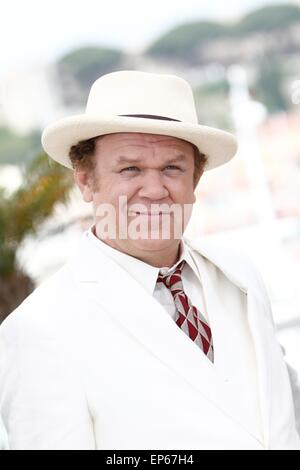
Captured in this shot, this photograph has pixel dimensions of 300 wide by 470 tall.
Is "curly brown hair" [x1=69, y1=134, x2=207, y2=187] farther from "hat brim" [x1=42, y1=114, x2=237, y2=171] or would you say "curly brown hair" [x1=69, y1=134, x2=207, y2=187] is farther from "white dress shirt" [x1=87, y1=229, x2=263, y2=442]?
"white dress shirt" [x1=87, y1=229, x2=263, y2=442]

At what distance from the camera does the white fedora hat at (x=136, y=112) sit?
154 cm

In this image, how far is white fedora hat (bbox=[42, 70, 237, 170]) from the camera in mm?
1538

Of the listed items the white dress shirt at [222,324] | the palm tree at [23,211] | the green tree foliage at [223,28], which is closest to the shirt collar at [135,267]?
the white dress shirt at [222,324]

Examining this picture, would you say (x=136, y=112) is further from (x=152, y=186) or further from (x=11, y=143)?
(x=11, y=143)

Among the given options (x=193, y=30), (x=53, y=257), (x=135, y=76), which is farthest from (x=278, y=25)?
(x=135, y=76)

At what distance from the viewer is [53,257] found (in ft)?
21.1

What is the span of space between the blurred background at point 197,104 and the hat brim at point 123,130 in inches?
86.0

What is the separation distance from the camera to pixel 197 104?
10.7 m

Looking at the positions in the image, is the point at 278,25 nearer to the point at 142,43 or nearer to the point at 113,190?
the point at 142,43

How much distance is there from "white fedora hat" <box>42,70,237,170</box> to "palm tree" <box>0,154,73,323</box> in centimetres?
276

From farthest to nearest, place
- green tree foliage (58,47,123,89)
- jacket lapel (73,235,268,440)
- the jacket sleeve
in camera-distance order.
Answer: green tree foliage (58,47,123,89) < jacket lapel (73,235,268,440) < the jacket sleeve

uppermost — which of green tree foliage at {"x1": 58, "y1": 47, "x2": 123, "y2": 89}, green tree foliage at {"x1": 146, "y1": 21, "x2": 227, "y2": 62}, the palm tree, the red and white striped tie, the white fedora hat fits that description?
green tree foliage at {"x1": 146, "y1": 21, "x2": 227, "y2": 62}

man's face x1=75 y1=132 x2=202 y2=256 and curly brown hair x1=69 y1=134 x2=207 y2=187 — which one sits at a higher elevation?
curly brown hair x1=69 y1=134 x2=207 y2=187

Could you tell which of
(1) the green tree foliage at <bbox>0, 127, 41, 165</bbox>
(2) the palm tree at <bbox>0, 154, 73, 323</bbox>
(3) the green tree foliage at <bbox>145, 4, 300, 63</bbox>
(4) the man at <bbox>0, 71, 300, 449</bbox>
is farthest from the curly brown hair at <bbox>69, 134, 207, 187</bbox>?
(3) the green tree foliage at <bbox>145, 4, 300, 63</bbox>
